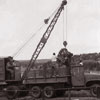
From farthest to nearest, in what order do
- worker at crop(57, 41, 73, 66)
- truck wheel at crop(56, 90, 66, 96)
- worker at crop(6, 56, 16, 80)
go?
worker at crop(6, 56, 16, 80)
truck wheel at crop(56, 90, 66, 96)
worker at crop(57, 41, 73, 66)

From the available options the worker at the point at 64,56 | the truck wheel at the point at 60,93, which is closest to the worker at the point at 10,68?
the truck wheel at the point at 60,93

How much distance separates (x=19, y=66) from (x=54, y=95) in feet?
14.9

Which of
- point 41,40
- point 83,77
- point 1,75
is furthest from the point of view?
point 41,40

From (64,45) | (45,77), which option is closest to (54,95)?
(45,77)

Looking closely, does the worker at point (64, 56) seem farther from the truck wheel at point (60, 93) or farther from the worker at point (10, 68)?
the worker at point (10, 68)

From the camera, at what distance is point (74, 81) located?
24.2 m

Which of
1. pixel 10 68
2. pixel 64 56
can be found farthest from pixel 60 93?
pixel 10 68

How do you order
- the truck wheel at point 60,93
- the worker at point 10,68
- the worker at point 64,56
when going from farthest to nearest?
the worker at point 10,68, the truck wheel at point 60,93, the worker at point 64,56

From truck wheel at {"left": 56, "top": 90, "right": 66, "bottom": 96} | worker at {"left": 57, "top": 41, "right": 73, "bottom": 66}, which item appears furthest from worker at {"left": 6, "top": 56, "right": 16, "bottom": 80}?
worker at {"left": 57, "top": 41, "right": 73, "bottom": 66}

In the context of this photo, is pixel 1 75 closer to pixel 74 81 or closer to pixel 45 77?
pixel 45 77

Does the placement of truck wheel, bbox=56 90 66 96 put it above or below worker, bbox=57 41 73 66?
below

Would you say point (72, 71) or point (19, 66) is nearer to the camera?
point (72, 71)

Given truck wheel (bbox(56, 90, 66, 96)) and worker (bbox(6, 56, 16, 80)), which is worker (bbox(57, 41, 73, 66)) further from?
worker (bbox(6, 56, 16, 80))

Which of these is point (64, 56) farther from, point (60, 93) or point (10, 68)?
point (10, 68)
